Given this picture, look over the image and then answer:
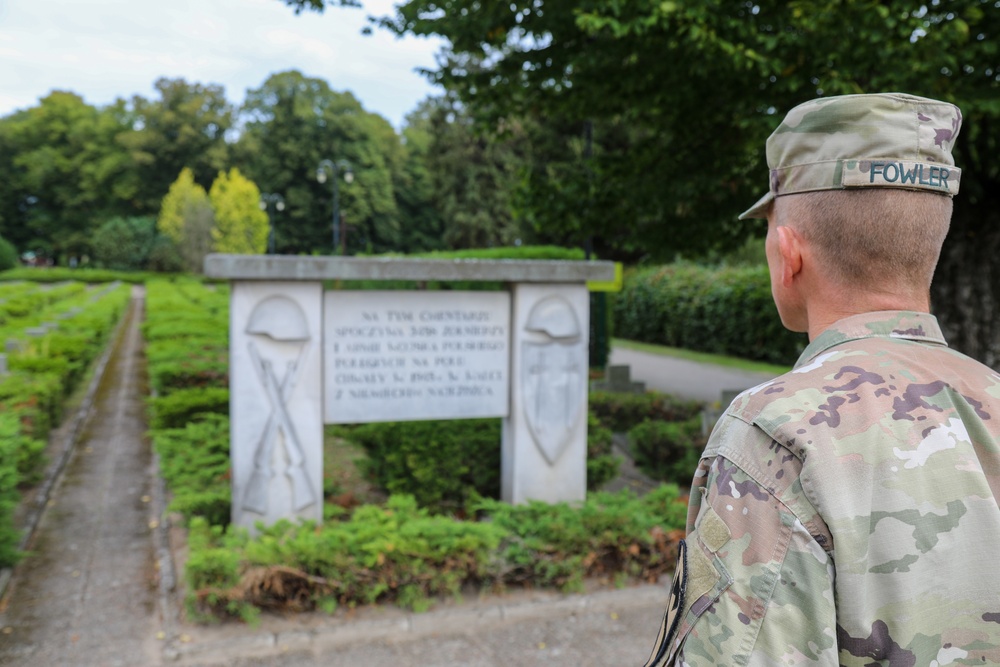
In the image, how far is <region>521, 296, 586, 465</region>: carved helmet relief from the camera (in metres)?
6.05

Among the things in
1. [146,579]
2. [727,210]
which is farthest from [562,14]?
[146,579]

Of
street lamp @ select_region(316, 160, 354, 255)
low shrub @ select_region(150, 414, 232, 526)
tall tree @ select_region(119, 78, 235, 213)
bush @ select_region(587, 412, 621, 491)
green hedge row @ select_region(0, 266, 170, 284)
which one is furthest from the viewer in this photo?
tall tree @ select_region(119, 78, 235, 213)

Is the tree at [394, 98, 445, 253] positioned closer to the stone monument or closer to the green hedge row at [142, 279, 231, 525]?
the green hedge row at [142, 279, 231, 525]

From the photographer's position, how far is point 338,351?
5.57 metres

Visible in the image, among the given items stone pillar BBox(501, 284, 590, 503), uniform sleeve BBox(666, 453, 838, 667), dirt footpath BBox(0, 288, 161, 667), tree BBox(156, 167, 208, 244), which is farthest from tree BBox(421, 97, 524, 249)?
uniform sleeve BBox(666, 453, 838, 667)

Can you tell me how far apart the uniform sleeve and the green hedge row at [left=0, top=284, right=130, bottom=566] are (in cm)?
506

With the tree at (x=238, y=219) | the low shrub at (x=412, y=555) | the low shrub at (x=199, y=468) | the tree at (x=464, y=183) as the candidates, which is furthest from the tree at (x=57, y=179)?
the low shrub at (x=412, y=555)

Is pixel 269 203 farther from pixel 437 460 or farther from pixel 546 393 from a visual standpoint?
pixel 546 393

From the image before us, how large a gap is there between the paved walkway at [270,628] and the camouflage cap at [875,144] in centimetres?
342

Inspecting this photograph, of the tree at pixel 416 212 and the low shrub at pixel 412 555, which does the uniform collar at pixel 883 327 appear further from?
the tree at pixel 416 212

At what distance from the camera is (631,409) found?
32.5 ft

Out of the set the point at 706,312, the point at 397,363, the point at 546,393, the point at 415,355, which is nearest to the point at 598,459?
the point at 546,393

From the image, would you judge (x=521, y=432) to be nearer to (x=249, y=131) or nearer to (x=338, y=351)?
(x=338, y=351)

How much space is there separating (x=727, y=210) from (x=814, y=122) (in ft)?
24.7
